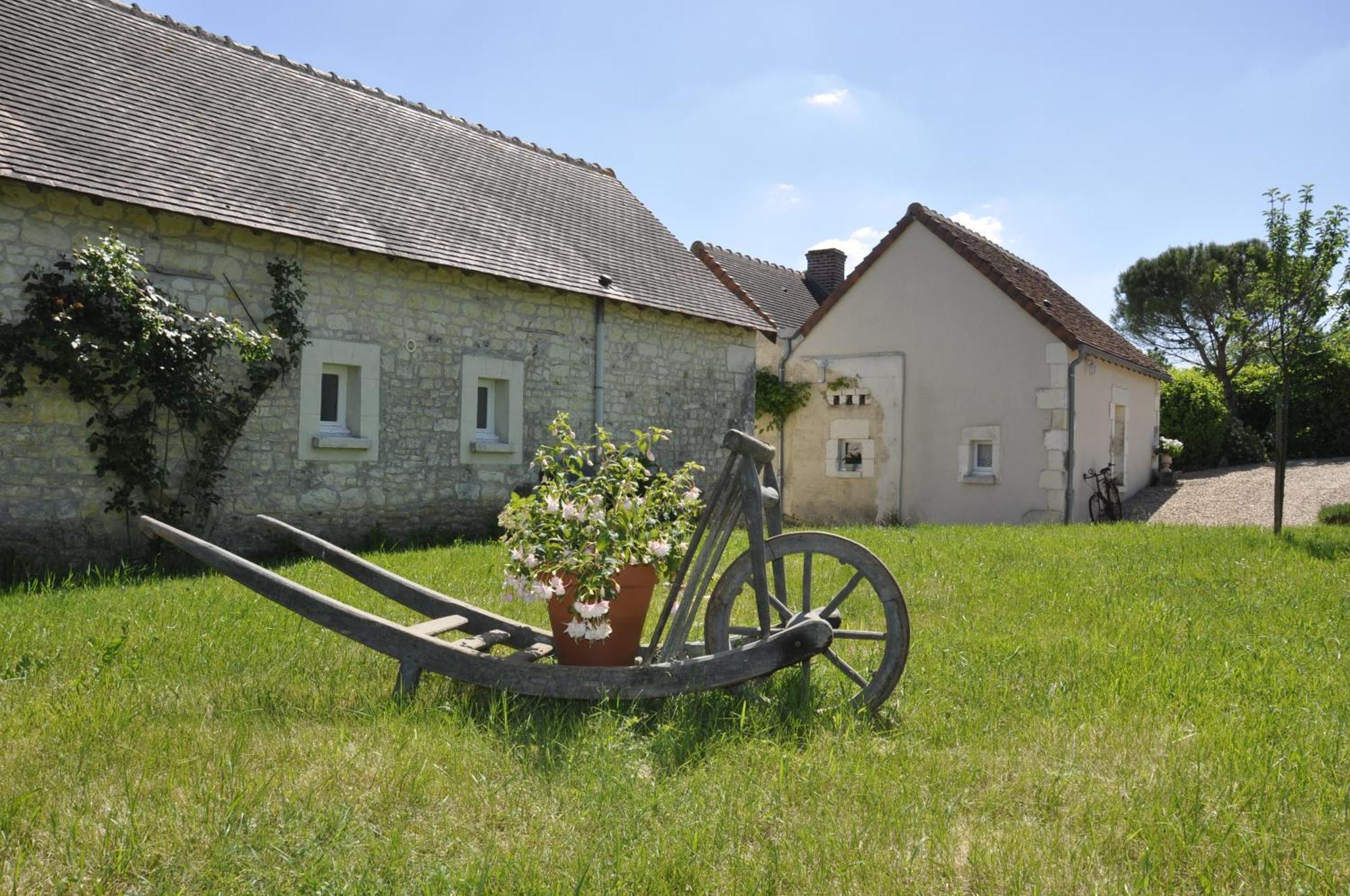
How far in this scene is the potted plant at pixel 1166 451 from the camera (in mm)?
18203

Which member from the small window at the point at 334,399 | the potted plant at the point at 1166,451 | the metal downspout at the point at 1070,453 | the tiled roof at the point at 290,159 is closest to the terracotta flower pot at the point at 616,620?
the tiled roof at the point at 290,159

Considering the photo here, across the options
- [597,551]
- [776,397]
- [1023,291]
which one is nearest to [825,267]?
[776,397]

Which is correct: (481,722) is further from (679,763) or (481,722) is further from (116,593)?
(116,593)

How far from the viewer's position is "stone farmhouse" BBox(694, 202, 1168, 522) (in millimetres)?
14734

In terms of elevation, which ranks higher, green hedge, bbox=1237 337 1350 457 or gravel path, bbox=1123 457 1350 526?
green hedge, bbox=1237 337 1350 457

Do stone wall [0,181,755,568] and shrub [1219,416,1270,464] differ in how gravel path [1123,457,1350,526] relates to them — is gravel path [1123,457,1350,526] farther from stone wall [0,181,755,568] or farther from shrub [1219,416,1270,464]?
stone wall [0,181,755,568]

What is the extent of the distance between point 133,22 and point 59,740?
33.7 ft

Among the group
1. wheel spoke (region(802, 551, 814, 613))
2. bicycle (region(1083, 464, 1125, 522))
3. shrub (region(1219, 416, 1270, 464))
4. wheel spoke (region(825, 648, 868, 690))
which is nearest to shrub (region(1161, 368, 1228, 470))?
shrub (region(1219, 416, 1270, 464))

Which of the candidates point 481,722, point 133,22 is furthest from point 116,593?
point 133,22

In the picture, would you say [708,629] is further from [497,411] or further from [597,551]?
[497,411]

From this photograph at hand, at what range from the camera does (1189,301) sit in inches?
1239

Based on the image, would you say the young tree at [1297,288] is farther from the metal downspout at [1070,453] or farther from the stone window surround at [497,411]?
the stone window surround at [497,411]

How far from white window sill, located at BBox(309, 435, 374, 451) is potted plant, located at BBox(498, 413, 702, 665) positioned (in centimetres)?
622

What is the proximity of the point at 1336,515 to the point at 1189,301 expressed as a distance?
69.6 feet
